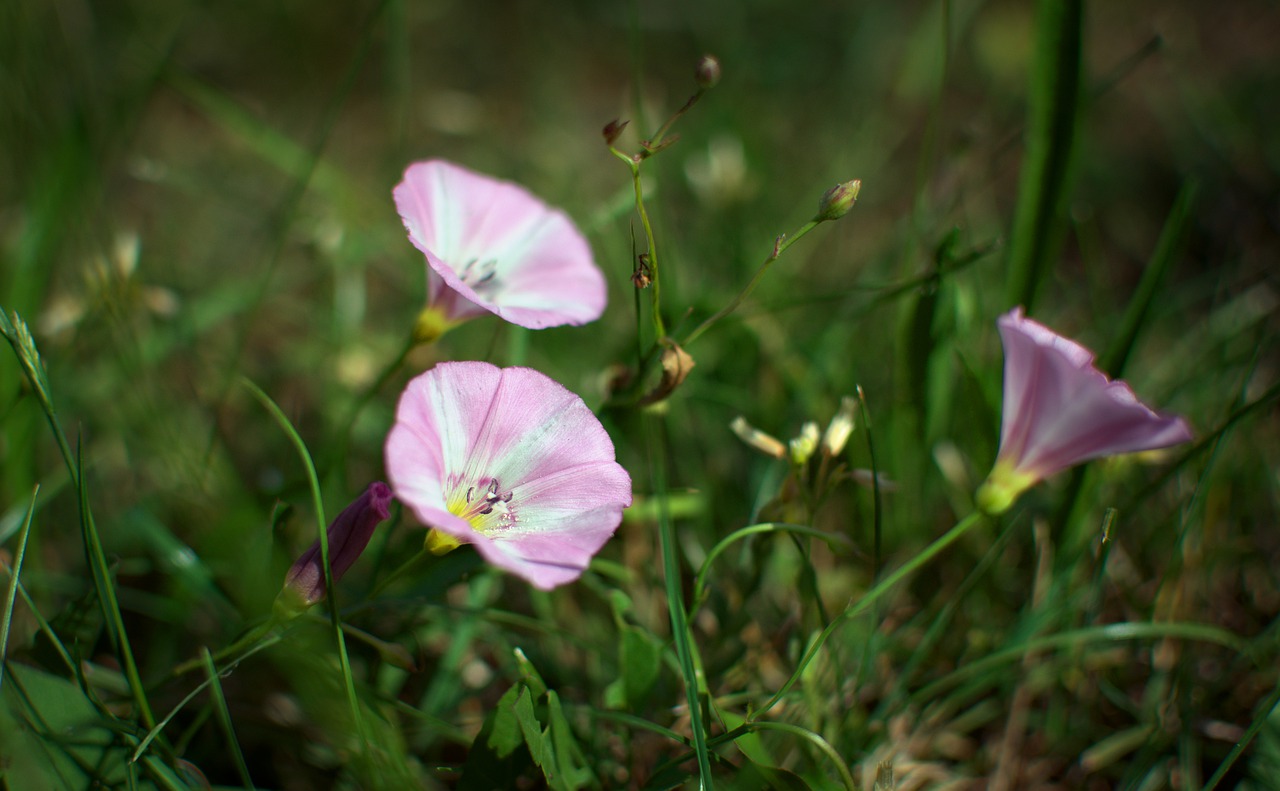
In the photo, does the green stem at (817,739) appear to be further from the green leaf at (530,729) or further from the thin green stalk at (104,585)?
the thin green stalk at (104,585)

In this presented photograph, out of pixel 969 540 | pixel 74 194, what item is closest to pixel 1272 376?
pixel 969 540

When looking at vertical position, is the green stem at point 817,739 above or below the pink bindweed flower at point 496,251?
below

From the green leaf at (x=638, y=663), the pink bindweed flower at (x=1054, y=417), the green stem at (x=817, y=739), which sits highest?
the pink bindweed flower at (x=1054, y=417)

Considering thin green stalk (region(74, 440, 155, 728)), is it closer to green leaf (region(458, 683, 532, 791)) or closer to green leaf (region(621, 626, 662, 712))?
green leaf (region(458, 683, 532, 791))

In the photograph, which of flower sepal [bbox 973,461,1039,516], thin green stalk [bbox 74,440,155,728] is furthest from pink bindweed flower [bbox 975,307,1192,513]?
thin green stalk [bbox 74,440,155,728]

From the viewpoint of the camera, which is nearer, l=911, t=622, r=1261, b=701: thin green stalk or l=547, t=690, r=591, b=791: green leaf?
l=547, t=690, r=591, b=791: green leaf

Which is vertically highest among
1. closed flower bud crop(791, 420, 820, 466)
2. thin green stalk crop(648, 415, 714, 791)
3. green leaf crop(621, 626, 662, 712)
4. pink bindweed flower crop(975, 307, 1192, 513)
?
pink bindweed flower crop(975, 307, 1192, 513)

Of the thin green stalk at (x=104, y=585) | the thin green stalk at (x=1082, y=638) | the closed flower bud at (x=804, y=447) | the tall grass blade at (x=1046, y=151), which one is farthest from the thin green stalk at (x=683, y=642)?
the tall grass blade at (x=1046, y=151)

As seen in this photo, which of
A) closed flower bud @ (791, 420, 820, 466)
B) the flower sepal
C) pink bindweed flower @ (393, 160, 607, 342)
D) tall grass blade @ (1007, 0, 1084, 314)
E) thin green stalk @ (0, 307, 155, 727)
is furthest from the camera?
tall grass blade @ (1007, 0, 1084, 314)
